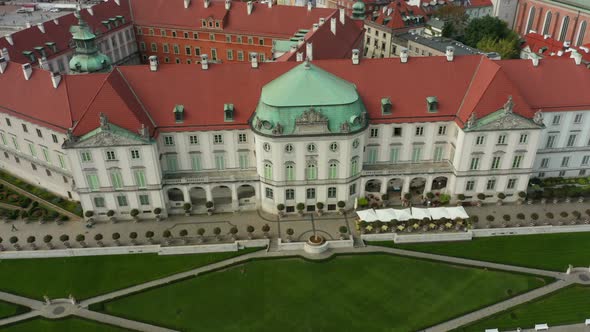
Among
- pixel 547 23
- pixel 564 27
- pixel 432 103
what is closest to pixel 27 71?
pixel 432 103

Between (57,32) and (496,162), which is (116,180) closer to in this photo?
(57,32)

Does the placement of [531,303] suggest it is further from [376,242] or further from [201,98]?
[201,98]

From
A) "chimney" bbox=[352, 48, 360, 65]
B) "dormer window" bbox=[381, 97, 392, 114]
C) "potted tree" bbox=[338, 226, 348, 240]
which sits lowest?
"potted tree" bbox=[338, 226, 348, 240]

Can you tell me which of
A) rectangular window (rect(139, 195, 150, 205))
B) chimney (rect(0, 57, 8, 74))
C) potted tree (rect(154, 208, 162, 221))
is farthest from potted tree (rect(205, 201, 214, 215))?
chimney (rect(0, 57, 8, 74))

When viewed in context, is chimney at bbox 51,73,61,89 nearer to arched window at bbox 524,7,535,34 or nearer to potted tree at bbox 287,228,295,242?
potted tree at bbox 287,228,295,242

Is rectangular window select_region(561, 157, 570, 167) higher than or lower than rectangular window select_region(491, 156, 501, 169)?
lower

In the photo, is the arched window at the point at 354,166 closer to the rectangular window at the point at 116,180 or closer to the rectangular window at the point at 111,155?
the rectangular window at the point at 116,180
